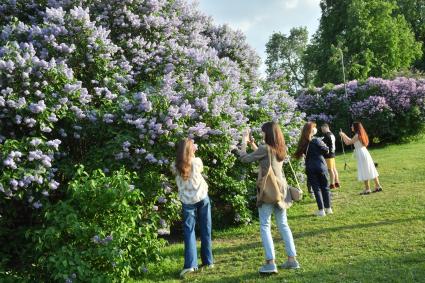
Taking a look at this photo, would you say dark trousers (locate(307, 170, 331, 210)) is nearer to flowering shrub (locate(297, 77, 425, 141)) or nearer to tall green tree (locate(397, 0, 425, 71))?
flowering shrub (locate(297, 77, 425, 141))

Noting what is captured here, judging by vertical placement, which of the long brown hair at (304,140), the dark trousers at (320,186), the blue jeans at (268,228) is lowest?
the blue jeans at (268,228)

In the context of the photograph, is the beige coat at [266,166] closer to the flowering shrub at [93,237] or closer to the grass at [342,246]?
the grass at [342,246]

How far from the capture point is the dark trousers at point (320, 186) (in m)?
9.21

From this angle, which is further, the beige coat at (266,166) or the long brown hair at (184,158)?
the long brown hair at (184,158)

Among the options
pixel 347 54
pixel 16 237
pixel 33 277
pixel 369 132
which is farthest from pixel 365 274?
pixel 347 54

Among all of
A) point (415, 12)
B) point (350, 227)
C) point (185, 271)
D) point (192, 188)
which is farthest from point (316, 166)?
point (415, 12)

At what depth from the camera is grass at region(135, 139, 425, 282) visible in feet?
19.2

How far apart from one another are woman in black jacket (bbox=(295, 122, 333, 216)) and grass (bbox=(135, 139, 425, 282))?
32 cm

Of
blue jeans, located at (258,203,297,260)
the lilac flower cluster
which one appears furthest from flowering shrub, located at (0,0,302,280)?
blue jeans, located at (258,203,297,260)

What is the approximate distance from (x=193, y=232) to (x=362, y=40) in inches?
1422

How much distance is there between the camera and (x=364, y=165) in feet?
36.6

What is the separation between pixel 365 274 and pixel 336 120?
1824 cm

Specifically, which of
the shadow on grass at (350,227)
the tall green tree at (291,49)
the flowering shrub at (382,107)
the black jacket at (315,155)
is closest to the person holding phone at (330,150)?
the black jacket at (315,155)

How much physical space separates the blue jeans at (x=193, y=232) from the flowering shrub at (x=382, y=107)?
17.1m
